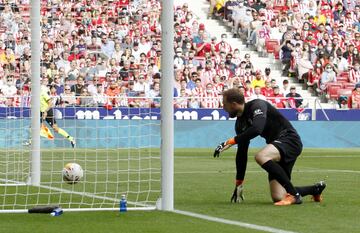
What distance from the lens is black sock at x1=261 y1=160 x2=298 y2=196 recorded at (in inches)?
548

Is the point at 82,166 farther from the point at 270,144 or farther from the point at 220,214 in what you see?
the point at 220,214

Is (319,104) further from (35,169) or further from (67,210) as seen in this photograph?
(67,210)

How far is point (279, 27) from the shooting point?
4425cm

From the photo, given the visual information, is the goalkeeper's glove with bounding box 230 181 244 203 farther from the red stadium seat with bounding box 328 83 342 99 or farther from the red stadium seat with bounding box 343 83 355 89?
the red stadium seat with bounding box 343 83 355 89

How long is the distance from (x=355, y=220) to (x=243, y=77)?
28.4 meters

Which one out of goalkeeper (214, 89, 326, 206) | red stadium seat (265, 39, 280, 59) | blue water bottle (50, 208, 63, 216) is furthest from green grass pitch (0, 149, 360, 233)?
red stadium seat (265, 39, 280, 59)

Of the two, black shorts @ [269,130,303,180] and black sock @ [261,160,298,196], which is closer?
black sock @ [261,160,298,196]

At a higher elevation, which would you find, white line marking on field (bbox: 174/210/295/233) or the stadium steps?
the stadium steps

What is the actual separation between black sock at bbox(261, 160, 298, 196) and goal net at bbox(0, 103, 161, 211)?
64.8 inches

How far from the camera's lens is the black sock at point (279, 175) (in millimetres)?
13914

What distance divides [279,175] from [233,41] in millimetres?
29970

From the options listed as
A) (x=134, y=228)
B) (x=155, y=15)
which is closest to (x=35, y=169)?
(x=155, y=15)

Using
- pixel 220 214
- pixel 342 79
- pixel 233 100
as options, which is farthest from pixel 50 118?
pixel 220 214

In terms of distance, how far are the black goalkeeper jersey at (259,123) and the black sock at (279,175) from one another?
44 cm
